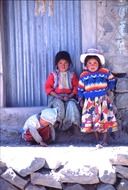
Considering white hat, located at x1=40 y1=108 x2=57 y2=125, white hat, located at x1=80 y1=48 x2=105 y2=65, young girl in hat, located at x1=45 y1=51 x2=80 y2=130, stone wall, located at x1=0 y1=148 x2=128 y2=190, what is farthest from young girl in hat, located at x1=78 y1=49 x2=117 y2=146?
stone wall, located at x1=0 y1=148 x2=128 y2=190

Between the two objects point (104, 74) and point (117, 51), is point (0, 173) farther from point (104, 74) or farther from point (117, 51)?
point (117, 51)

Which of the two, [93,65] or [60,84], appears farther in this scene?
[60,84]

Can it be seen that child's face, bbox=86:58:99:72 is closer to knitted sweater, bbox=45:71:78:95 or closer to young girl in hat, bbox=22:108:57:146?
knitted sweater, bbox=45:71:78:95

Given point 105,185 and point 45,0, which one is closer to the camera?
point 105,185

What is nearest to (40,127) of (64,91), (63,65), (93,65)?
(64,91)

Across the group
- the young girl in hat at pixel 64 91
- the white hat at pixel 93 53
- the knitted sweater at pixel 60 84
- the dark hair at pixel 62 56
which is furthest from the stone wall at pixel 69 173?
the dark hair at pixel 62 56

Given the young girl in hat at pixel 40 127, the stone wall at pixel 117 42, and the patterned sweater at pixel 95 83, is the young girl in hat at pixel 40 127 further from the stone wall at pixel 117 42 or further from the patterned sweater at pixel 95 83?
the stone wall at pixel 117 42

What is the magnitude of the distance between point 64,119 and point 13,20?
157cm

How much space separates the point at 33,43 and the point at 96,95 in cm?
120

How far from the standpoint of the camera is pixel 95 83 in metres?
5.81

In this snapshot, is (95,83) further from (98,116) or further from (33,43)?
(33,43)

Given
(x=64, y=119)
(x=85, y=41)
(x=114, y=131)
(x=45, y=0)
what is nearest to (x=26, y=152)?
(x=64, y=119)

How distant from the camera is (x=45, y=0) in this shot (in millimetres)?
6191

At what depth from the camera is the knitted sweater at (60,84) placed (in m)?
6.00
